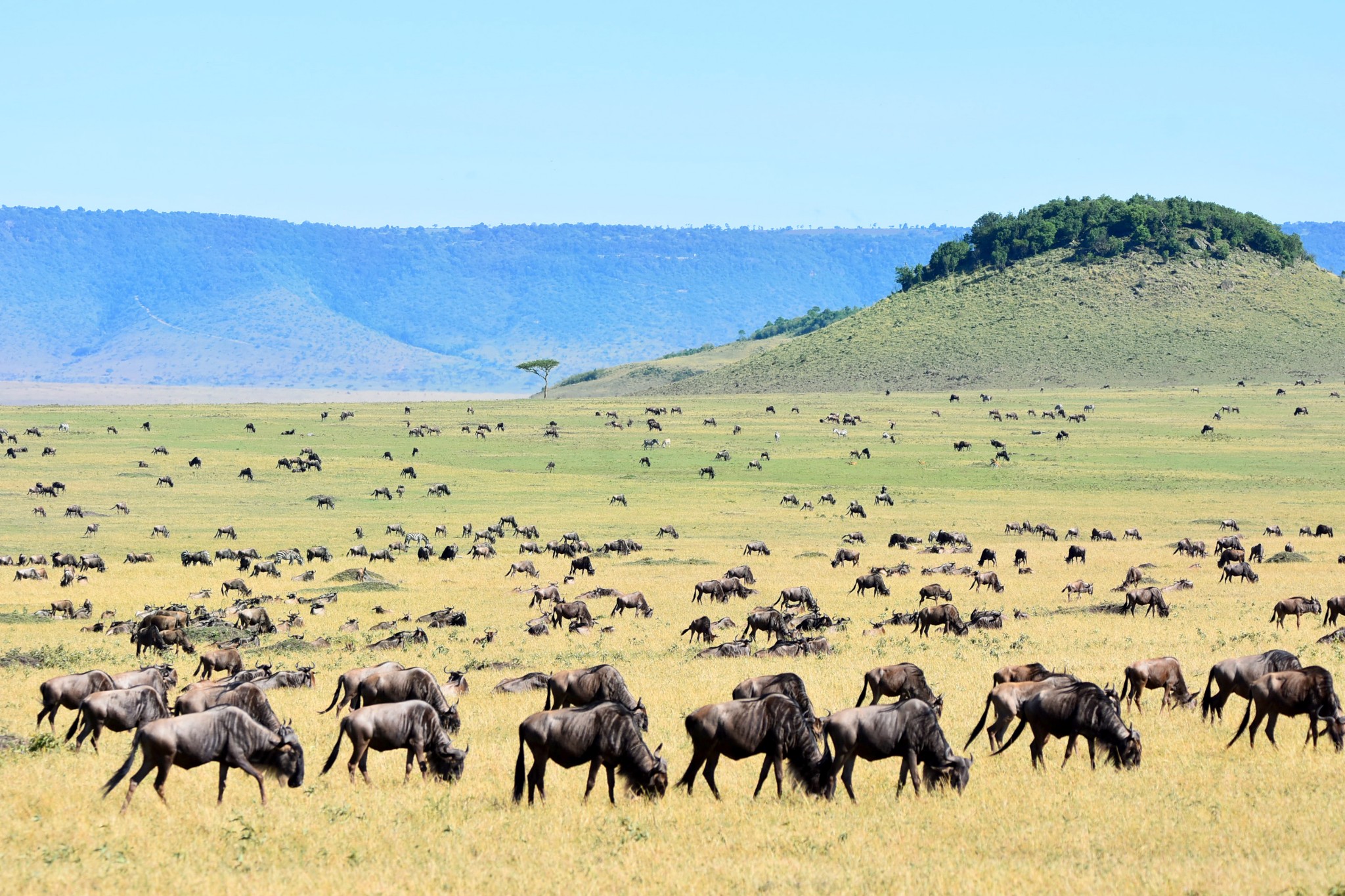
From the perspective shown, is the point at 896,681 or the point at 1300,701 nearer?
the point at 1300,701

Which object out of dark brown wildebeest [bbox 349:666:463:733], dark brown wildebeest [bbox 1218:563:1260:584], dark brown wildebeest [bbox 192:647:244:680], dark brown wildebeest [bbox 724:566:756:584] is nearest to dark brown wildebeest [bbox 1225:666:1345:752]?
dark brown wildebeest [bbox 349:666:463:733]

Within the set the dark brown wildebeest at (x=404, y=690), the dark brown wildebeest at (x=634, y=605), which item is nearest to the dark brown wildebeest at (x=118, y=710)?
the dark brown wildebeest at (x=404, y=690)

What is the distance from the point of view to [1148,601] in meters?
30.5

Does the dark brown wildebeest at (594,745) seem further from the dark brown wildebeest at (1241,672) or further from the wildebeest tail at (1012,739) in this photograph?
the dark brown wildebeest at (1241,672)

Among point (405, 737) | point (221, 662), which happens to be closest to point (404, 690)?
point (405, 737)

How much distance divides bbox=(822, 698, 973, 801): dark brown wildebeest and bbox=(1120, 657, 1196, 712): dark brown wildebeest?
223 inches

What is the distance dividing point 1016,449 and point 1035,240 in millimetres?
96235

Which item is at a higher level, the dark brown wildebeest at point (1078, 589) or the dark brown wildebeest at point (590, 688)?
the dark brown wildebeest at point (590, 688)

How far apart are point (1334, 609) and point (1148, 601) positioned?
4.02 meters

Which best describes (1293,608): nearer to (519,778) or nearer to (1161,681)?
(1161,681)

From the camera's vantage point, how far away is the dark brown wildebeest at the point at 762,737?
14.1m

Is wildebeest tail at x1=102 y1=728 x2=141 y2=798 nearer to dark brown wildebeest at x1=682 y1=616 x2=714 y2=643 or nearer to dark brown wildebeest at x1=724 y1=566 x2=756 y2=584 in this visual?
dark brown wildebeest at x1=682 y1=616 x2=714 y2=643

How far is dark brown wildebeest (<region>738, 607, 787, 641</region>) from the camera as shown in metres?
28.0

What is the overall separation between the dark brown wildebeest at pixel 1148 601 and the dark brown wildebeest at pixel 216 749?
21.1 meters
